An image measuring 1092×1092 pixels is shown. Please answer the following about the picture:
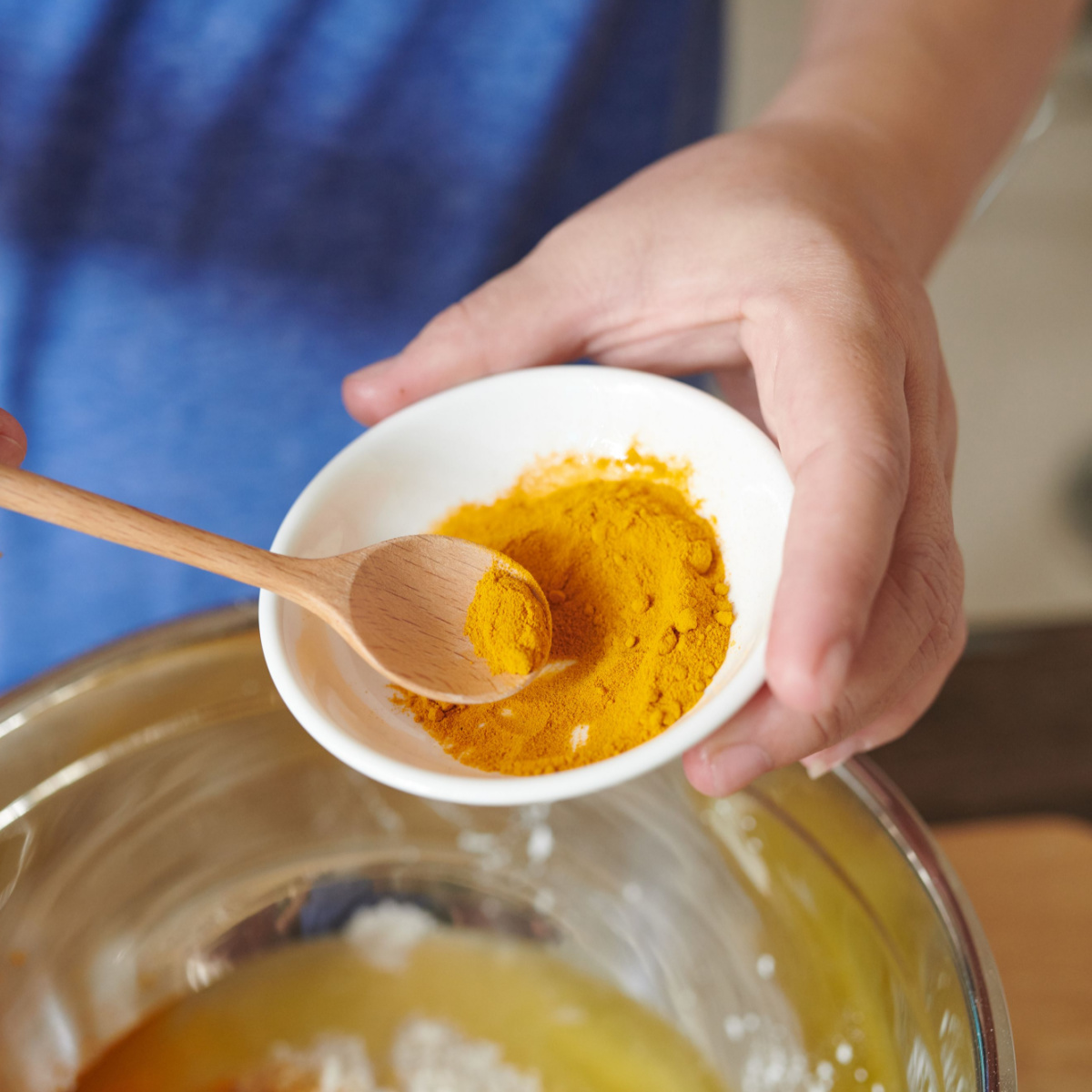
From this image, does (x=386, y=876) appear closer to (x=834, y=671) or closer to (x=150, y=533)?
(x=150, y=533)

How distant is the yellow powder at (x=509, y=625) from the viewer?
21.3 inches

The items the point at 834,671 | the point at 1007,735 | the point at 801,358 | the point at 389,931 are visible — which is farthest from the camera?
the point at 1007,735

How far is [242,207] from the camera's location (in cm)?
79

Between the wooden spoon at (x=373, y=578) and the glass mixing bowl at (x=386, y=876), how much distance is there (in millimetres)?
163

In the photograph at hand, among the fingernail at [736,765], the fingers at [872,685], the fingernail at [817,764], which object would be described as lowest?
the fingernail at [817,764]

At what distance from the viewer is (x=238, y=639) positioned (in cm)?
69

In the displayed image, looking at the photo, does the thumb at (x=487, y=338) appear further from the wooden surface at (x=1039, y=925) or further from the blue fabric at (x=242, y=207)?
the wooden surface at (x=1039, y=925)

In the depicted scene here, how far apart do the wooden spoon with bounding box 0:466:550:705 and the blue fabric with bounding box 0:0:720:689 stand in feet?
1.16

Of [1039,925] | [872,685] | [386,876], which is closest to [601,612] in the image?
[872,685]

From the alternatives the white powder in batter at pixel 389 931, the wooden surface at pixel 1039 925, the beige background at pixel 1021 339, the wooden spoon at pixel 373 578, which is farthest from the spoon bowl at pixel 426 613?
the beige background at pixel 1021 339

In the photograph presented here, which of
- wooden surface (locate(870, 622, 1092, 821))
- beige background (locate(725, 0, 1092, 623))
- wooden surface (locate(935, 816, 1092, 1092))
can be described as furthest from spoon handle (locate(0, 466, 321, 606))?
beige background (locate(725, 0, 1092, 623))

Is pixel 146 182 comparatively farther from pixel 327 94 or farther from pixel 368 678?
pixel 368 678

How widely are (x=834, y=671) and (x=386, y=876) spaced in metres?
0.50

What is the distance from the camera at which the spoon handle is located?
500 mm
